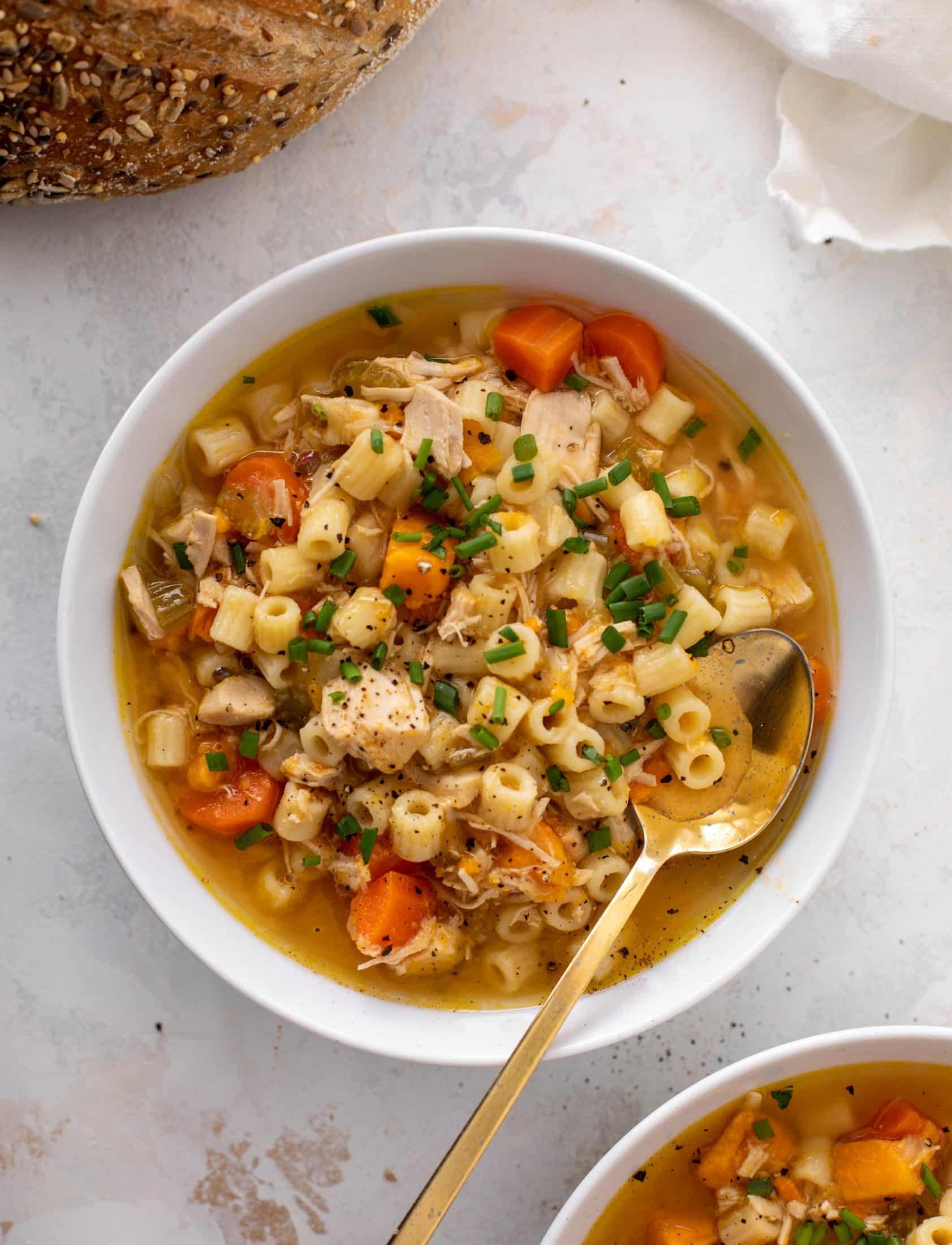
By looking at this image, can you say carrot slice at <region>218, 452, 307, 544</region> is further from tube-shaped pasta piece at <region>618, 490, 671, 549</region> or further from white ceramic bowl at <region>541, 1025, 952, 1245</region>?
white ceramic bowl at <region>541, 1025, 952, 1245</region>

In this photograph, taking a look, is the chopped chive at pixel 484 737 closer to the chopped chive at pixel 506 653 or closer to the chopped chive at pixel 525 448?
the chopped chive at pixel 506 653

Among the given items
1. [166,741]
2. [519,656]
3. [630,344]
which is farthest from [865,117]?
[166,741]

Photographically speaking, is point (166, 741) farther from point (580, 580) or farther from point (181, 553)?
point (580, 580)

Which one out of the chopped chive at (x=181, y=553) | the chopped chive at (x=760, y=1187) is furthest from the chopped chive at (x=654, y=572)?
the chopped chive at (x=760, y=1187)

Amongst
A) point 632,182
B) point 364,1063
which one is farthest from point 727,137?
point 364,1063

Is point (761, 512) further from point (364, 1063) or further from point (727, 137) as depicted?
point (364, 1063)

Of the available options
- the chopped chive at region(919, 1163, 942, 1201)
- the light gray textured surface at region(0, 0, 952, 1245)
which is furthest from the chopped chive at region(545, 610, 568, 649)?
the chopped chive at region(919, 1163, 942, 1201)
